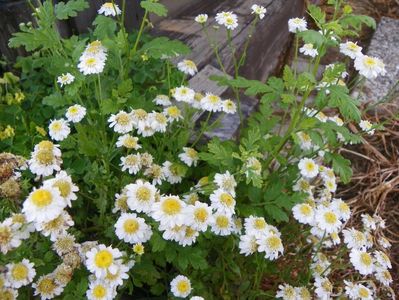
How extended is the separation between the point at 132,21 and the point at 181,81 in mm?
687

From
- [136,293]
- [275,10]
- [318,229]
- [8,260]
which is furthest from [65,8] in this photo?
[275,10]

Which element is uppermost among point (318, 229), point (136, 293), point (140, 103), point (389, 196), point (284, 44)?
point (140, 103)

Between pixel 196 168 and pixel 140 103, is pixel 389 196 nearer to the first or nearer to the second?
pixel 196 168

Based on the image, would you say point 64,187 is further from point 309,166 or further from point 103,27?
point 309,166

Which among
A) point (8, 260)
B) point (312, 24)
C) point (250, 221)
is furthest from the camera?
point (312, 24)

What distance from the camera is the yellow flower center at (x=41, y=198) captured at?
950mm

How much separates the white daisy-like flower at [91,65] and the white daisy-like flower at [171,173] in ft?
1.23

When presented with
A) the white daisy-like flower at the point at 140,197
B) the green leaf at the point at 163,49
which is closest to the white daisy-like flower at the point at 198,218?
the white daisy-like flower at the point at 140,197

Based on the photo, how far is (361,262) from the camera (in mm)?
1418

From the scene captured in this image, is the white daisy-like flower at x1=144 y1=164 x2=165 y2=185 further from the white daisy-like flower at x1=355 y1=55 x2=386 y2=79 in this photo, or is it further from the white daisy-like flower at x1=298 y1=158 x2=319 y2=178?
the white daisy-like flower at x1=355 y1=55 x2=386 y2=79

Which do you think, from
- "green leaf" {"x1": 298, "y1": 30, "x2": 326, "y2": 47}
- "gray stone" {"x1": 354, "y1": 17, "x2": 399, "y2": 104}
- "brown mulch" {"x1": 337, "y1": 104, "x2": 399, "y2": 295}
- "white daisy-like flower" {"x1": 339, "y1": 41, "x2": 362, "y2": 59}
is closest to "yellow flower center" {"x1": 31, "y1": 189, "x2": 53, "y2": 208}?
"green leaf" {"x1": 298, "y1": 30, "x2": 326, "y2": 47}

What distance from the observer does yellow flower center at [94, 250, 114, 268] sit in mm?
1059

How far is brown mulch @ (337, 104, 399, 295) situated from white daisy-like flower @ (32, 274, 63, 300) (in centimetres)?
172

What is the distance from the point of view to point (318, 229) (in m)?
1.46
